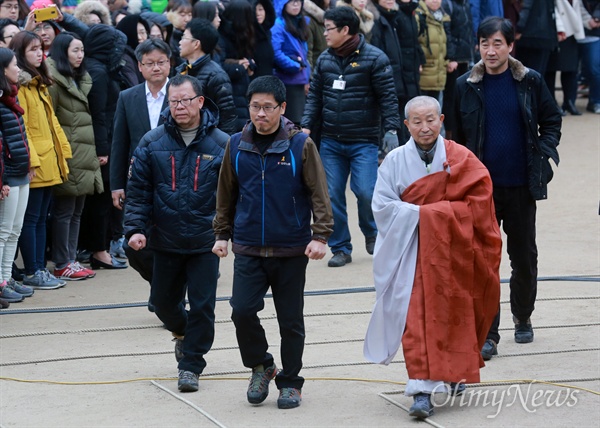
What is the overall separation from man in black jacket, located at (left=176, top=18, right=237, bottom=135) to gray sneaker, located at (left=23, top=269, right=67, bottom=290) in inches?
74.9

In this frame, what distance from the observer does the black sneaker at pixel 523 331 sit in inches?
319

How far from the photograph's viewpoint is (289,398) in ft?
22.0

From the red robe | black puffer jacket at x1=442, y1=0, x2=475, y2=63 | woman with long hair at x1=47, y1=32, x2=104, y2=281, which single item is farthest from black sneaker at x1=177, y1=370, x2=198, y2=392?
black puffer jacket at x1=442, y1=0, x2=475, y2=63

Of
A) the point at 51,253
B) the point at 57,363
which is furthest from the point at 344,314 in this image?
the point at 51,253

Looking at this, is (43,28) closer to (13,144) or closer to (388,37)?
(13,144)

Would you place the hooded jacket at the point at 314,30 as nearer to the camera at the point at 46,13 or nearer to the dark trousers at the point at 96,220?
the dark trousers at the point at 96,220

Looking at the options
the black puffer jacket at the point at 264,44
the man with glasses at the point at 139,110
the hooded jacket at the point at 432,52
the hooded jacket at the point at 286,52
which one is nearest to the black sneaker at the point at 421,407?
the man with glasses at the point at 139,110

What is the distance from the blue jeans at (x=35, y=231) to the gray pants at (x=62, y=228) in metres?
0.21

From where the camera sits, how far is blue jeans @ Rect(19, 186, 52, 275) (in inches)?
388

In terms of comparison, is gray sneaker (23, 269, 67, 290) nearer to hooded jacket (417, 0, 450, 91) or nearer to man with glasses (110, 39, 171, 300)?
man with glasses (110, 39, 171, 300)

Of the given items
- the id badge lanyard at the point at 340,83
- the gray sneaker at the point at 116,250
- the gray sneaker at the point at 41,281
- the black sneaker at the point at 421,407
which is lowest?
the gray sneaker at the point at 116,250

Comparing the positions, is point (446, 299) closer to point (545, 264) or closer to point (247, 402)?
point (247, 402)

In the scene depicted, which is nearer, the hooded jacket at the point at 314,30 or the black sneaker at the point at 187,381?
the black sneaker at the point at 187,381

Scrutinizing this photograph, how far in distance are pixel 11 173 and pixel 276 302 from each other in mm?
3280
